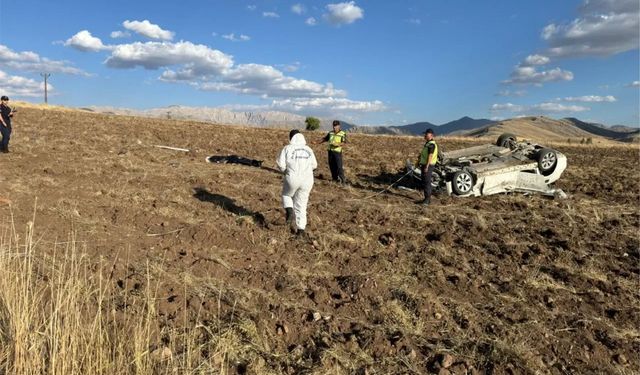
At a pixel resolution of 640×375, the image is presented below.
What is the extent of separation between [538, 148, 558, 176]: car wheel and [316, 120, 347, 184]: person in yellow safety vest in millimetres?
4717

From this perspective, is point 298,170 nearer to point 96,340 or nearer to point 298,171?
point 298,171

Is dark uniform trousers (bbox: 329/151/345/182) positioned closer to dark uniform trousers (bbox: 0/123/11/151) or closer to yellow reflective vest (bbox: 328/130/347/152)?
yellow reflective vest (bbox: 328/130/347/152)

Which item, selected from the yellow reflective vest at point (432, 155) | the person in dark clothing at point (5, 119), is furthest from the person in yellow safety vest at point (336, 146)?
the person in dark clothing at point (5, 119)

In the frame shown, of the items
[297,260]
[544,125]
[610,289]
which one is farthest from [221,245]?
[544,125]

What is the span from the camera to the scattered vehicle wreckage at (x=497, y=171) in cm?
1045

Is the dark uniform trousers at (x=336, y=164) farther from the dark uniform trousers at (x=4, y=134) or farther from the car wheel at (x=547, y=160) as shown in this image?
the dark uniform trousers at (x=4, y=134)

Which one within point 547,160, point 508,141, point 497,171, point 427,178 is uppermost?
point 508,141

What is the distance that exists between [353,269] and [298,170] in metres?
1.65

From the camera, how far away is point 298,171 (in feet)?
21.8

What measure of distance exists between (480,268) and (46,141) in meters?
15.4

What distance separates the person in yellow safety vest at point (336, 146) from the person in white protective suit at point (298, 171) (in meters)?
4.41

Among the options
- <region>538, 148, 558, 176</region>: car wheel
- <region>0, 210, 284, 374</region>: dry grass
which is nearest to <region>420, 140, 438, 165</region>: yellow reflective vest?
<region>538, 148, 558, 176</region>: car wheel

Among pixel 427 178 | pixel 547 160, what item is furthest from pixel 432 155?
pixel 547 160

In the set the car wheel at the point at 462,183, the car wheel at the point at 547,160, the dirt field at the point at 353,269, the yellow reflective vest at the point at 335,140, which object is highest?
the yellow reflective vest at the point at 335,140
